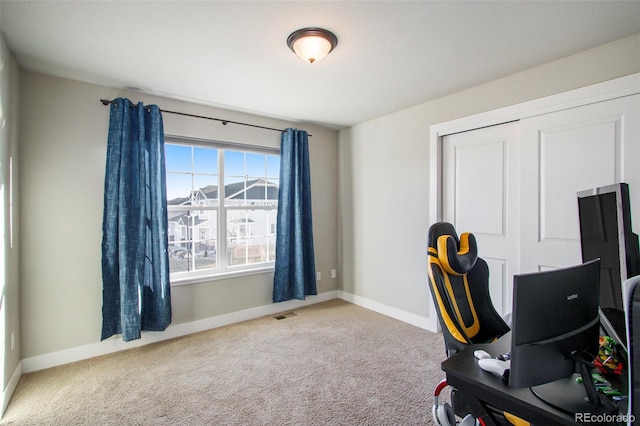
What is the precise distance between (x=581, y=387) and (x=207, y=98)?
3.54 meters

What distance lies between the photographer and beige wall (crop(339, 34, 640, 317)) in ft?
8.47

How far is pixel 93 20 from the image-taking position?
198cm

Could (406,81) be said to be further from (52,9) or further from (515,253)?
(52,9)

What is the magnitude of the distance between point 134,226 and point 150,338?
1.13m

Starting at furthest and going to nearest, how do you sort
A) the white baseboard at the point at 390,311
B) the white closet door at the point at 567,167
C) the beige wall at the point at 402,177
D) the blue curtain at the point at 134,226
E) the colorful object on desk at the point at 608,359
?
the white baseboard at the point at 390,311
the blue curtain at the point at 134,226
the beige wall at the point at 402,177
the white closet door at the point at 567,167
the colorful object on desk at the point at 608,359

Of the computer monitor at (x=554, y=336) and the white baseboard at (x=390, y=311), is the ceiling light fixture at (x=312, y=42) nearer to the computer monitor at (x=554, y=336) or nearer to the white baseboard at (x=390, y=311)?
the computer monitor at (x=554, y=336)

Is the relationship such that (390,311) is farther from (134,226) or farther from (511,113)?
(134,226)

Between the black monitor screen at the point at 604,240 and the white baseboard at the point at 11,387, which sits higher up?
the black monitor screen at the point at 604,240

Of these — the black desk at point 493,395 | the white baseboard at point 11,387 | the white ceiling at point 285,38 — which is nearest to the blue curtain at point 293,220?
the white ceiling at point 285,38

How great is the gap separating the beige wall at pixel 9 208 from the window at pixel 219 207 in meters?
1.21

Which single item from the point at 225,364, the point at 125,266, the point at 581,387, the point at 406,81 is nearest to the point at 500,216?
the point at 406,81

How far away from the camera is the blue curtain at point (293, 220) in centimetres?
407

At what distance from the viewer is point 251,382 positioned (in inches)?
98.6

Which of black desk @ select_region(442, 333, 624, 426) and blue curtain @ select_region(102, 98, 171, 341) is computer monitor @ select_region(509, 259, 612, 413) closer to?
black desk @ select_region(442, 333, 624, 426)
